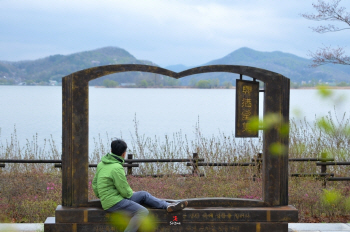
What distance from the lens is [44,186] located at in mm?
8336

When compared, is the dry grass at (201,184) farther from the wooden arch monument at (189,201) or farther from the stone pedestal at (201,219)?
the stone pedestal at (201,219)

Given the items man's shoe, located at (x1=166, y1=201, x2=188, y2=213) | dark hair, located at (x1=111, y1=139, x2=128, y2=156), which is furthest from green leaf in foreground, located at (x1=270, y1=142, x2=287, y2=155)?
dark hair, located at (x1=111, y1=139, x2=128, y2=156)

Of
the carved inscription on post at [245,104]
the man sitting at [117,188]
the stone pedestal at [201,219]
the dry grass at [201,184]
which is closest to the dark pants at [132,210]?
the man sitting at [117,188]

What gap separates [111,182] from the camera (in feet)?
14.7

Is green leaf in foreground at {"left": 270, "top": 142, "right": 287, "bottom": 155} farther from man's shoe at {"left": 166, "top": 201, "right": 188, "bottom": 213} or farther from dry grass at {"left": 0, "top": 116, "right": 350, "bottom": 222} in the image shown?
man's shoe at {"left": 166, "top": 201, "right": 188, "bottom": 213}

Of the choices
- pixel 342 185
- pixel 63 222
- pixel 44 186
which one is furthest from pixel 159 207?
pixel 342 185

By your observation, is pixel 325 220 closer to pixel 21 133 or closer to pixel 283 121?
pixel 283 121

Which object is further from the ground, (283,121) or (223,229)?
(283,121)

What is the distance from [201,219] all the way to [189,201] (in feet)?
0.86

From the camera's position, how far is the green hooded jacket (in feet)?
14.5

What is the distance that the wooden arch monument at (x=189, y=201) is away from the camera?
15.4 feet

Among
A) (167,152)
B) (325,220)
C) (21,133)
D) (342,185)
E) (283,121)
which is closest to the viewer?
(283,121)

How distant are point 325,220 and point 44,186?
528 cm

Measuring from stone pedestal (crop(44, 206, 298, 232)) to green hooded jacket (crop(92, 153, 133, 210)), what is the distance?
0.87ft
